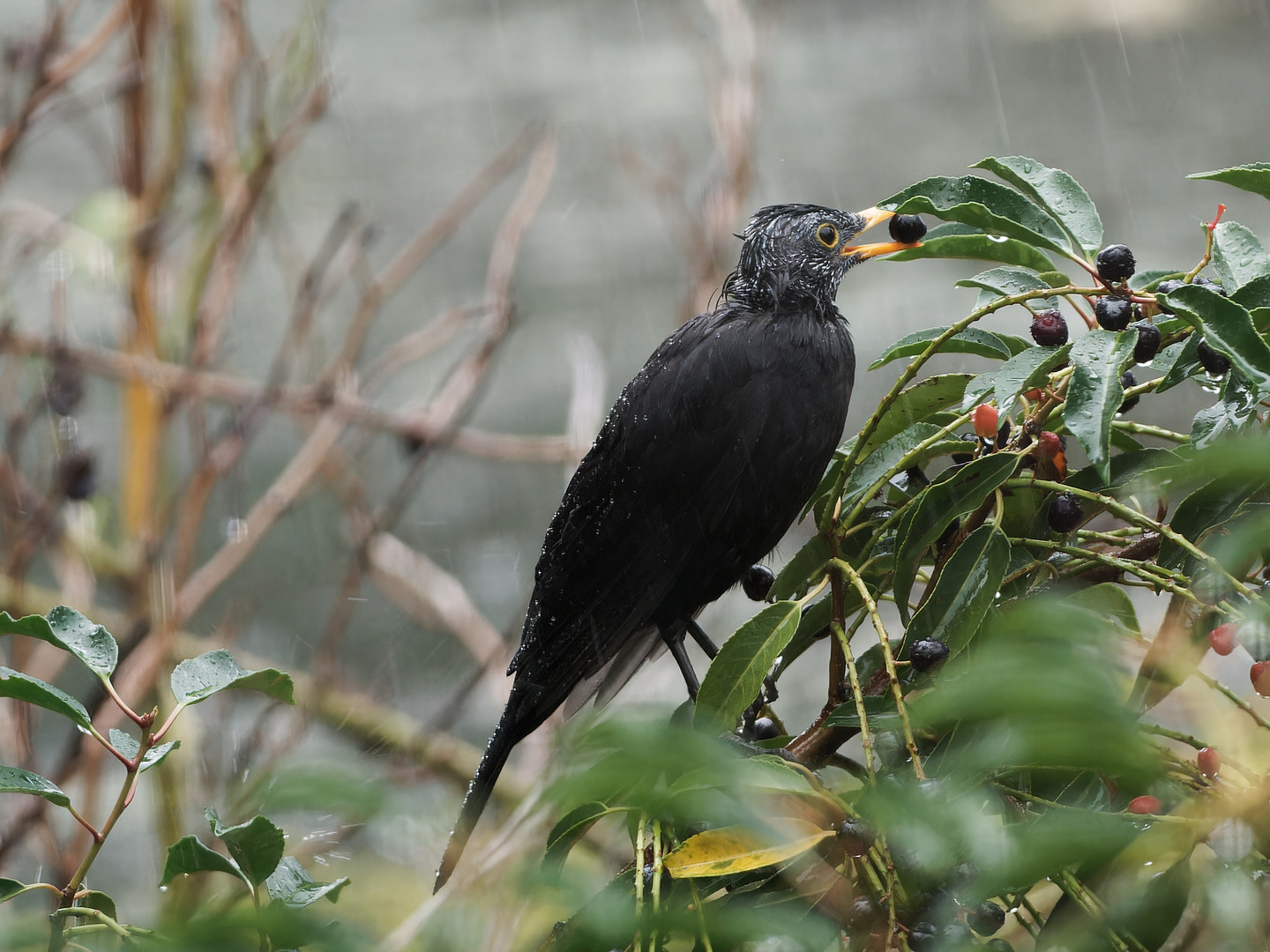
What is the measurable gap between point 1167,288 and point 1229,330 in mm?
127

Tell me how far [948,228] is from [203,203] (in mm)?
1584

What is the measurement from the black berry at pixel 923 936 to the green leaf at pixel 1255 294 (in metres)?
0.47

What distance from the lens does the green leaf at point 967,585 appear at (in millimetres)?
826

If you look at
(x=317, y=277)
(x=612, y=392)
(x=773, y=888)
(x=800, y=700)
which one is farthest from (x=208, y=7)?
(x=773, y=888)

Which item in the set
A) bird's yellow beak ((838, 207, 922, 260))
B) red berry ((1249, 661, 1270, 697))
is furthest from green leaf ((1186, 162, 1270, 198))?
bird's yellow beak ((838, 207, 922, 260))

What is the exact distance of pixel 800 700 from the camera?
351 centimetres

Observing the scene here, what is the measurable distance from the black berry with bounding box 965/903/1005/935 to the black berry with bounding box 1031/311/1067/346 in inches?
17.3

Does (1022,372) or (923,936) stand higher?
(1022,372)

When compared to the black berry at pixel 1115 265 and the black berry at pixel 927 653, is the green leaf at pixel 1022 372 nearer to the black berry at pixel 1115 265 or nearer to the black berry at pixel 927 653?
the black berry at pixel 1115 265

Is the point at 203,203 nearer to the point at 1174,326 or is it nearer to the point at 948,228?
the point at 948,228

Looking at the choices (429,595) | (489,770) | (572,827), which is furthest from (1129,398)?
(429,595)

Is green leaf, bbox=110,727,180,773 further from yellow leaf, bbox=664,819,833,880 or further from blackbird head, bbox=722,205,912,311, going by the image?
blackbird head, bbox=722,205,912,311

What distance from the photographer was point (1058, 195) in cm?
90

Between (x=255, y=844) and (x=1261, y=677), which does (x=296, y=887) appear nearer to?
(x=255, y=844)
